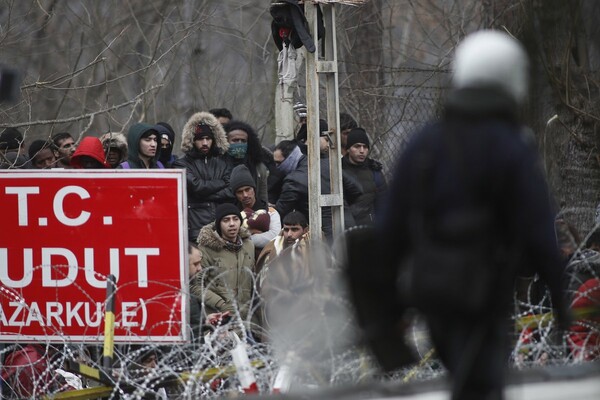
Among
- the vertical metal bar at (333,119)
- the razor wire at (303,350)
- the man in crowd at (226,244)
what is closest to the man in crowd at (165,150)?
the vertical metal bar at (333,119)

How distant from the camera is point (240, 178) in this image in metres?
11.9

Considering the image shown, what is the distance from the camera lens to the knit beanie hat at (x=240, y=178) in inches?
470

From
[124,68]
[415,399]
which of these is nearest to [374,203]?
[415,399]

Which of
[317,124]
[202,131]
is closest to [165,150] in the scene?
[202,131]

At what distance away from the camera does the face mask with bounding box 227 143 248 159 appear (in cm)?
1255

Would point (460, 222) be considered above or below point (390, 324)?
above

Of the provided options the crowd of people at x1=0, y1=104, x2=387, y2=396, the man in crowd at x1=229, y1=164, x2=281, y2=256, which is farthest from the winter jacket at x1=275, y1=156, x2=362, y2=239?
the man in crowd at x1=229, y1=164, x2=281, y2=256

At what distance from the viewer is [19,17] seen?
48.9ft

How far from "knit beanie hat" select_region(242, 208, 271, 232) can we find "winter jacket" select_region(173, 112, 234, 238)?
0.99ft

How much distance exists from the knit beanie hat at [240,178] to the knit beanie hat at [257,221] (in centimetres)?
28

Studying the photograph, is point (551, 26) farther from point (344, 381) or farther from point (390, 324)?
point (390, 324)

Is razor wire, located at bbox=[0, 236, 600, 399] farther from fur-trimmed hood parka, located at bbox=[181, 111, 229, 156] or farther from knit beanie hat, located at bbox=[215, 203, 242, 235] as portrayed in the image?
fur-trimmed hood parka, located at bbox=[181, 111, 229, 156]

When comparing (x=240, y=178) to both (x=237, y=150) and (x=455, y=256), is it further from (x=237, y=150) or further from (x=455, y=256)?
(x=455, y=256)

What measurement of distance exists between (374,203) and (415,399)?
588 centimetres
